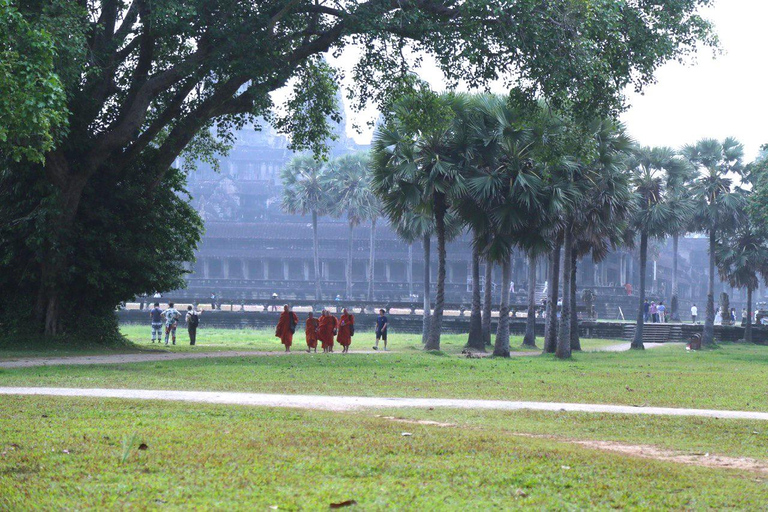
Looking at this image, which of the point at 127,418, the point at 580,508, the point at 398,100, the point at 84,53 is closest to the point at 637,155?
the point at 398,100

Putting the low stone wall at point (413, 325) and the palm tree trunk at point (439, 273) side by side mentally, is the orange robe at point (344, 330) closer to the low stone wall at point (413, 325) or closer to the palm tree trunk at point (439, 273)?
the palm tree trunk at point (439, 273)

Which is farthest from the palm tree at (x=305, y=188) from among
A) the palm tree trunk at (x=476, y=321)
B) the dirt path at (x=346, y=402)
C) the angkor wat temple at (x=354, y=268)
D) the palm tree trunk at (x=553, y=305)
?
the dirt path at (x=346, y=402)

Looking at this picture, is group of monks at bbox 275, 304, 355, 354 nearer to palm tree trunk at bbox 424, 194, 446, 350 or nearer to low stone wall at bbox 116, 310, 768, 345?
palm tree trunk at bbox 424, 194, 446, 350

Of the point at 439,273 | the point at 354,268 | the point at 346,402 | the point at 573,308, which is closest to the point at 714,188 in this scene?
the point at 573,308

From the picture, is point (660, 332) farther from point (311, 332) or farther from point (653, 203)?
point (311, 332)

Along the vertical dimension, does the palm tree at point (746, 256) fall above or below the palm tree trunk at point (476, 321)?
above

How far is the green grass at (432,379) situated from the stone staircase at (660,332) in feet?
73.7

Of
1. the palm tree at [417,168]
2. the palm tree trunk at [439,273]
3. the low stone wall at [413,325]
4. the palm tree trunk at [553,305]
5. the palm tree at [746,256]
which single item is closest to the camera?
the palm tree at [417,168]

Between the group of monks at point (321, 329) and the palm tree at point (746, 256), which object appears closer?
the group of monks at point (321, 329)

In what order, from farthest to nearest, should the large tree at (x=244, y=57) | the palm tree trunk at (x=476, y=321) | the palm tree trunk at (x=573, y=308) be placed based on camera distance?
the palm tree trunk at (x=573, y=308)
the palm tree trunk at (x=476, y=321)
the large tree at (x=244, y=57)

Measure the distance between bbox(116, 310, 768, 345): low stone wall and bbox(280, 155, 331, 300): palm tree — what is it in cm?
1348

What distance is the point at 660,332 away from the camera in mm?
46375

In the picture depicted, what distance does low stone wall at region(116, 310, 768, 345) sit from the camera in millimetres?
45969

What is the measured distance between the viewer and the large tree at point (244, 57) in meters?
18.8
